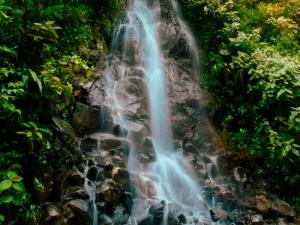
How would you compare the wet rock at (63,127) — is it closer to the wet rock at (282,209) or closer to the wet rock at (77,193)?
the wet rock at (77,193)

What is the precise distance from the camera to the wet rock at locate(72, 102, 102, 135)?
636cm

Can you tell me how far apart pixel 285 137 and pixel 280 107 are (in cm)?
86

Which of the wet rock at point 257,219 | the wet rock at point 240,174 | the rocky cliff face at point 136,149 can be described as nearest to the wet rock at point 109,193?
the rocky cliff face at point 136,149

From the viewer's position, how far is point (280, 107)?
7859mm

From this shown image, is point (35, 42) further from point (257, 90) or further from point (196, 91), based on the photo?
point (257, 90)

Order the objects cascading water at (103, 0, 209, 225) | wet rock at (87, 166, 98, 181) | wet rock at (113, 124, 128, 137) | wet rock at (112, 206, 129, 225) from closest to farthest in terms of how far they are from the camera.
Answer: wet rock at (112, 206, 129, 225) → wet rock at (87, 166, 98, 181) → cascading water at (103, 0, 209, 225) → wet rock at (113, 124, 128, 137)

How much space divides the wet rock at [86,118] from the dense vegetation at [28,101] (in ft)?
0.87

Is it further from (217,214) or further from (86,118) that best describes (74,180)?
(217,214)

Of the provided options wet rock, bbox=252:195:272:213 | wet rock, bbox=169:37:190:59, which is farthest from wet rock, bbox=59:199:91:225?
wet rock, bbox=169:37:190:59

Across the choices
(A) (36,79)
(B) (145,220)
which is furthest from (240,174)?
(A) (36,79)

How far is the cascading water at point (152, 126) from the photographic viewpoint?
6.25m

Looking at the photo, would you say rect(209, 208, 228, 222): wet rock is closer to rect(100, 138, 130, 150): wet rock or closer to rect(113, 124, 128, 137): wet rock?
rect(100, 138, 130, 150): wet rock

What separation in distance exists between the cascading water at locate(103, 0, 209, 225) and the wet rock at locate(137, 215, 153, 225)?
68 millimetres

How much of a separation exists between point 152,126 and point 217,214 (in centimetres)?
251
